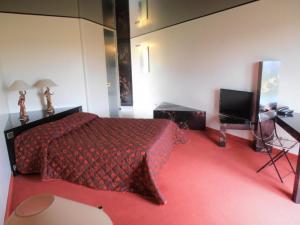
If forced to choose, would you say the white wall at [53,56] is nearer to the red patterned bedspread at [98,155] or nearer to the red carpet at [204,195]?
the red patterned bedspread at [98,155]

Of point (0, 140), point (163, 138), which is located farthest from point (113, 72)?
point (0, 140)

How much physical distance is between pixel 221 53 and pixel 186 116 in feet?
4.65

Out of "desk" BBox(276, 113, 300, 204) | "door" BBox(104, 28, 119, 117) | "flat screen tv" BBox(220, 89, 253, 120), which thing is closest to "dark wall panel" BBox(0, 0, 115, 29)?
"door" BBox(104, 28, 119, 117)

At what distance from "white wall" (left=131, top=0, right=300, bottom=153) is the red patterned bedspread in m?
1.68

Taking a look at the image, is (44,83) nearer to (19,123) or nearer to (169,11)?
(19,123)

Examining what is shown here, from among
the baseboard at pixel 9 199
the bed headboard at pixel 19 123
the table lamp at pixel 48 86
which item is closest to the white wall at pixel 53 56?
the table lamp at pixel 48 86

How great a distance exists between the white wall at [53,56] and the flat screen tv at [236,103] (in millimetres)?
2603

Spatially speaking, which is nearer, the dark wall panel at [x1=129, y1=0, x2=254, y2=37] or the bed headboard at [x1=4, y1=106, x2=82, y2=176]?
the bed headboard at [x1=4, y1=106, x2=82, y2=176]

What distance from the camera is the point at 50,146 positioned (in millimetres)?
2570

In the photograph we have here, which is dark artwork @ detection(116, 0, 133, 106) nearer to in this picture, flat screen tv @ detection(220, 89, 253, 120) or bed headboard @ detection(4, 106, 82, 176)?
bed headboard @ detection(4, 106, 82, 176)

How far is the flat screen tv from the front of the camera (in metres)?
3.39

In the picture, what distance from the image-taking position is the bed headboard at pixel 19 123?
263 cm

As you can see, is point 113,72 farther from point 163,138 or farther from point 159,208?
point 159,208

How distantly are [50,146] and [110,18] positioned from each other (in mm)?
3606
